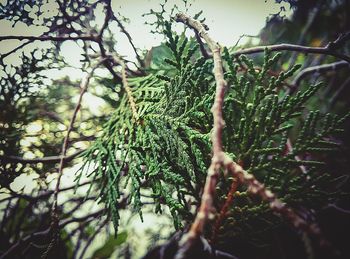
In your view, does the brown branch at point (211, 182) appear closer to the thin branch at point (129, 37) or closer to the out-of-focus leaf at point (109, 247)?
the thin branch at point (129, 37)

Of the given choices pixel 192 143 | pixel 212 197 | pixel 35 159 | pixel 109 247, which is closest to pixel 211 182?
pixel 212 197

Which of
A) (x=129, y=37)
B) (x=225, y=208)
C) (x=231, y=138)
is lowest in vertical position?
(x=225, y=208)

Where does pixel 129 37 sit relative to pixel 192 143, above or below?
above

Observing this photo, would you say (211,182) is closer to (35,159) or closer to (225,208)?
(225,208)

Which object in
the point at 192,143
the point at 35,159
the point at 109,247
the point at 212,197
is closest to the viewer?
the point at 212,197

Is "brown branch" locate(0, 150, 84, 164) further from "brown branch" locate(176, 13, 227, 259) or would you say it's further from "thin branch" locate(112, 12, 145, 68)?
"brown branch" locate(176, 13, 227, 259)

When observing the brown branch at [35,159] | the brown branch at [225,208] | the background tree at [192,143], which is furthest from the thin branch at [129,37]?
the brown branch at [225,208]

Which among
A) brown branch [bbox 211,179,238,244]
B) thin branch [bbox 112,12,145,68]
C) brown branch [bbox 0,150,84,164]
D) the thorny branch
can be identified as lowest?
brown branch [bbox 211,179,238,244]

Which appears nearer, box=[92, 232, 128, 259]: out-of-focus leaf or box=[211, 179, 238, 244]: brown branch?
box=[211, 179, 238, 244]: brown branch

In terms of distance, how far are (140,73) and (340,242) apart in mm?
2850

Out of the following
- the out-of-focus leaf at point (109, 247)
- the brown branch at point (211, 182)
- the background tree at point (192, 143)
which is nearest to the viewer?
the brown branch at point (211, 182)

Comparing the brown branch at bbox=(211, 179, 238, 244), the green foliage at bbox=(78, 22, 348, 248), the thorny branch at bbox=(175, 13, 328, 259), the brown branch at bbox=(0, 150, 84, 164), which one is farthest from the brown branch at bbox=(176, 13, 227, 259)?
the brown branch at bbox=(0, 150, 84, 164)

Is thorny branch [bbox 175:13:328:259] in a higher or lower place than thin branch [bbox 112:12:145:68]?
lower

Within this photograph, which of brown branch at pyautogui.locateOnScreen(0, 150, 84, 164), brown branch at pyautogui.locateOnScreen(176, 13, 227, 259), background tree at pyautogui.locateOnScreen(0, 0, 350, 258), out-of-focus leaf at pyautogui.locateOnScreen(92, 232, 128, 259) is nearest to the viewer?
brown branch at pyautogui.locateOnScreen(176, 13, 227, 259)
